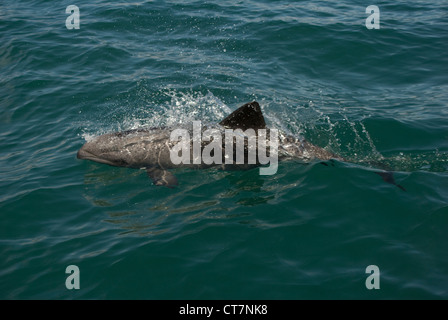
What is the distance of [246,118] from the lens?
9.41 m

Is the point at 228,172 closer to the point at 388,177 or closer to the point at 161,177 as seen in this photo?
the point at 161,177

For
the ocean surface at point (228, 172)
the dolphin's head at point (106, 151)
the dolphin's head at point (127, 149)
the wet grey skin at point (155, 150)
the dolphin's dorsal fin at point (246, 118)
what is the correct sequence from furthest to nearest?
the dolphin's head at point (106, 151) < the dolphin's head at point (127, 149) < the wet grey skin at point (155, 150) < the dolphin's dorsal fin at point (246, 118) < the ocean surface at point (228, 172)

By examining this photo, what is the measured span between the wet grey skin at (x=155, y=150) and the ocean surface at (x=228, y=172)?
9.9 inches

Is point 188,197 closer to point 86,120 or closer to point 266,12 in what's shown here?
point 86,120

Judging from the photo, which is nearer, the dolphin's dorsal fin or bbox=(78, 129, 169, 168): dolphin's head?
the dolphin's dorsal fin

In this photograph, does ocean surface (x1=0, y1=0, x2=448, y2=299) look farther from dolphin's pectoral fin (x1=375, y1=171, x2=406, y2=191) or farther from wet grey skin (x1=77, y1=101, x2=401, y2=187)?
wet grey skin (x1=77, y1=101, x2=401, y2=187)

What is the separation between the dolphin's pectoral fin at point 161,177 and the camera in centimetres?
948

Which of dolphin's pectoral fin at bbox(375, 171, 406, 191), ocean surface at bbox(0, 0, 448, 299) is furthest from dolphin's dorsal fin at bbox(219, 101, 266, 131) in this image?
dolphin's pectoral fin at bbox(375, 171, 406, 191)

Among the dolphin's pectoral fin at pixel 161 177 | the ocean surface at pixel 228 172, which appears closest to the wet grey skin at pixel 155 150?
the dolphin's pectoral fin at pixel 161 177

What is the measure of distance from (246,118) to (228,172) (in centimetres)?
131

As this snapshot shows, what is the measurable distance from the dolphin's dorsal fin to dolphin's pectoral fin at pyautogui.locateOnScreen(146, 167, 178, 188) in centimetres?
165

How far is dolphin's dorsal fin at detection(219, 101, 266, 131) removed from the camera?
9258mm

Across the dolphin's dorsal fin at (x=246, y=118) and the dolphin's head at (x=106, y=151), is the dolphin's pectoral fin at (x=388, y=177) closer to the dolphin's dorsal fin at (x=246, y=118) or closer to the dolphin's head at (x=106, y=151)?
the dolphin's dorsal fin at (x=246, y=118)

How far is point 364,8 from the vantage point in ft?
62.7
